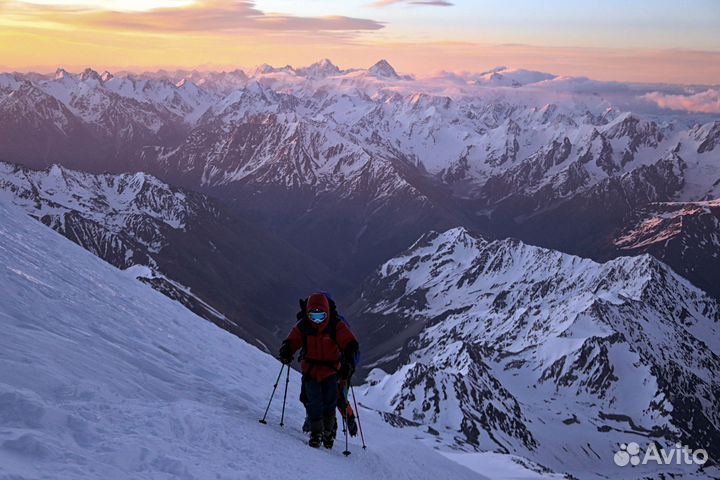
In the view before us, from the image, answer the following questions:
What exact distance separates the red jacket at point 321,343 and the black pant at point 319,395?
238mm

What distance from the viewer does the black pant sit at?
18.0 m

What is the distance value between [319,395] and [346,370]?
1083 millimetres

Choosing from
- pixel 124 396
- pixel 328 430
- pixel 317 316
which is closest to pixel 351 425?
pixel 328 430

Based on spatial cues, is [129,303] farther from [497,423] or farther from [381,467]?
[497,423]

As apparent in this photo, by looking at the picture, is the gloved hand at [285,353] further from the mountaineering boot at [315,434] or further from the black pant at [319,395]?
the mountaineering boot at [315,434]

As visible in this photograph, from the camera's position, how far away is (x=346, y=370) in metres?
17.8

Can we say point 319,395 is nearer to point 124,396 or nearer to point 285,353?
point 285,353

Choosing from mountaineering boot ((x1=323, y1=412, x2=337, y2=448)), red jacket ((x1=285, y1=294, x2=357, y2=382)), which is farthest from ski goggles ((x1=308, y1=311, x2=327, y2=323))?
mountaineering boot ((x1=323, y1=412, x2=337, y2=448))

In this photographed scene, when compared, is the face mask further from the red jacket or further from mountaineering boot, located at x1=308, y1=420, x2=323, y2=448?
mountaineering boot, located at x1=308, y1=420, x2=323, y2=448

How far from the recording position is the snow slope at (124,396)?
1216 cm

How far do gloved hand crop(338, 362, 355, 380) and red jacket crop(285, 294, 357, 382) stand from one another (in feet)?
0.46

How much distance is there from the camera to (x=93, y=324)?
2127 cm

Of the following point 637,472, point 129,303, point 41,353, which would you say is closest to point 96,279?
point 129,303

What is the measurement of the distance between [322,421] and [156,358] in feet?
20.6
